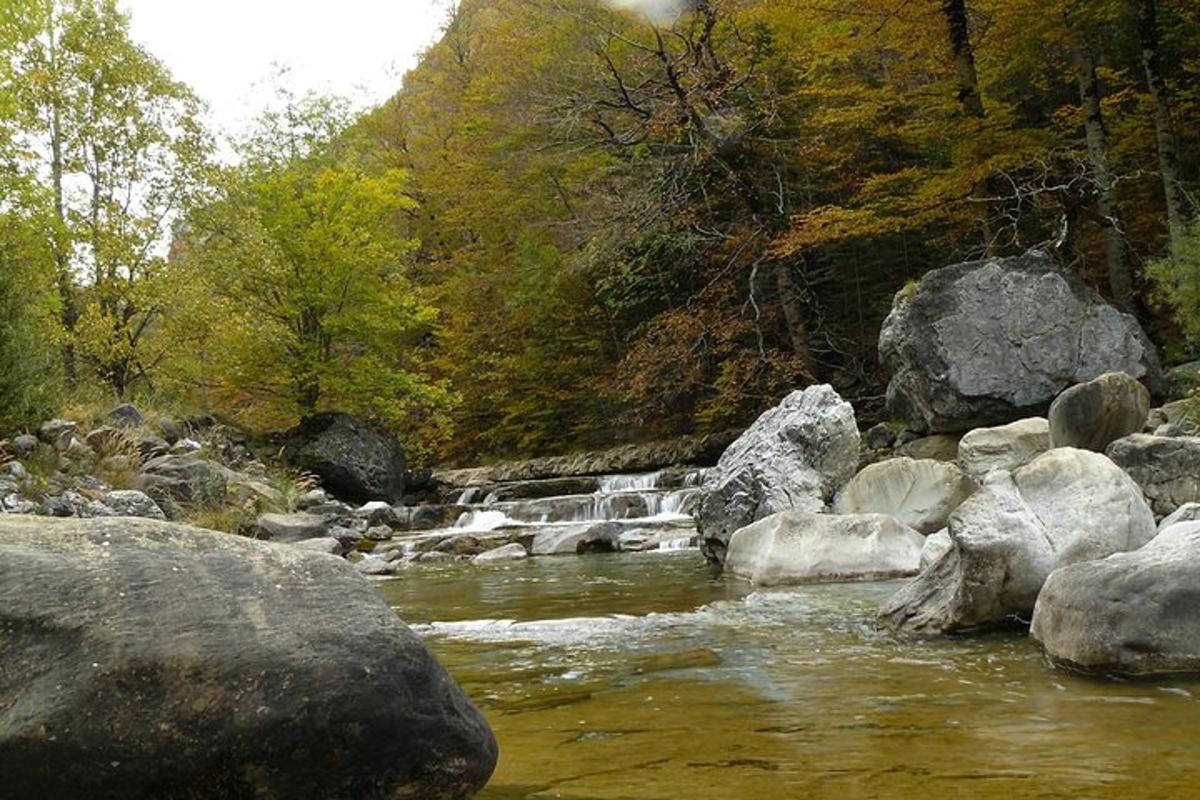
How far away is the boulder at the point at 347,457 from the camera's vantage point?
19.8 meters

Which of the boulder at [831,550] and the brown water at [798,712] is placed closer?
the brown water at [798,712]

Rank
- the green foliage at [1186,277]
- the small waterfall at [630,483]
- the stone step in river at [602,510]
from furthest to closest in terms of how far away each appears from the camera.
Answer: the small waterfall at [630,483], the stone step in river at [602,510], the green foliage at [1186,277]

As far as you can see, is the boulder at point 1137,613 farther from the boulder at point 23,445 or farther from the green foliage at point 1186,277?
the boulder at point 23,445

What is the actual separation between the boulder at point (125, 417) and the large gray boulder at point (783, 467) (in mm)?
9523

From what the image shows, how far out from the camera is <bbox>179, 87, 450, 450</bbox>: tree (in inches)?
818

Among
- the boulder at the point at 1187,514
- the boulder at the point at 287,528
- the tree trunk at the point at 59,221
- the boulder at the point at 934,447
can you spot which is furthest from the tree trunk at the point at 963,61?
the tree trunk at the point at 59,221

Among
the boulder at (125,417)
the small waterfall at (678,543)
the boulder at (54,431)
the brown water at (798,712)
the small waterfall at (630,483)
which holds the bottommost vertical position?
the brown water at (798,712)

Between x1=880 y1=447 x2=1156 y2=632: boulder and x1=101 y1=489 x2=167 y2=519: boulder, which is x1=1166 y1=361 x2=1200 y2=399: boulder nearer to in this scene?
x1=880 y1=447 x2=1156 y2=632: boulder

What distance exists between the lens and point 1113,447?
8211 millimetres

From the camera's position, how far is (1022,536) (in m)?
5.43

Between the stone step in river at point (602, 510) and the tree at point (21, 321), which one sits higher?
the tree at point (21, 321)

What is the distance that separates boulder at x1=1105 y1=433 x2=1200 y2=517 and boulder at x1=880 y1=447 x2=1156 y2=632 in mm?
2402

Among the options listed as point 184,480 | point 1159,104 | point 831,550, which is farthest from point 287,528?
point 1159,104

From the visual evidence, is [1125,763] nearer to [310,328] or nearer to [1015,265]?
[1015,265]
